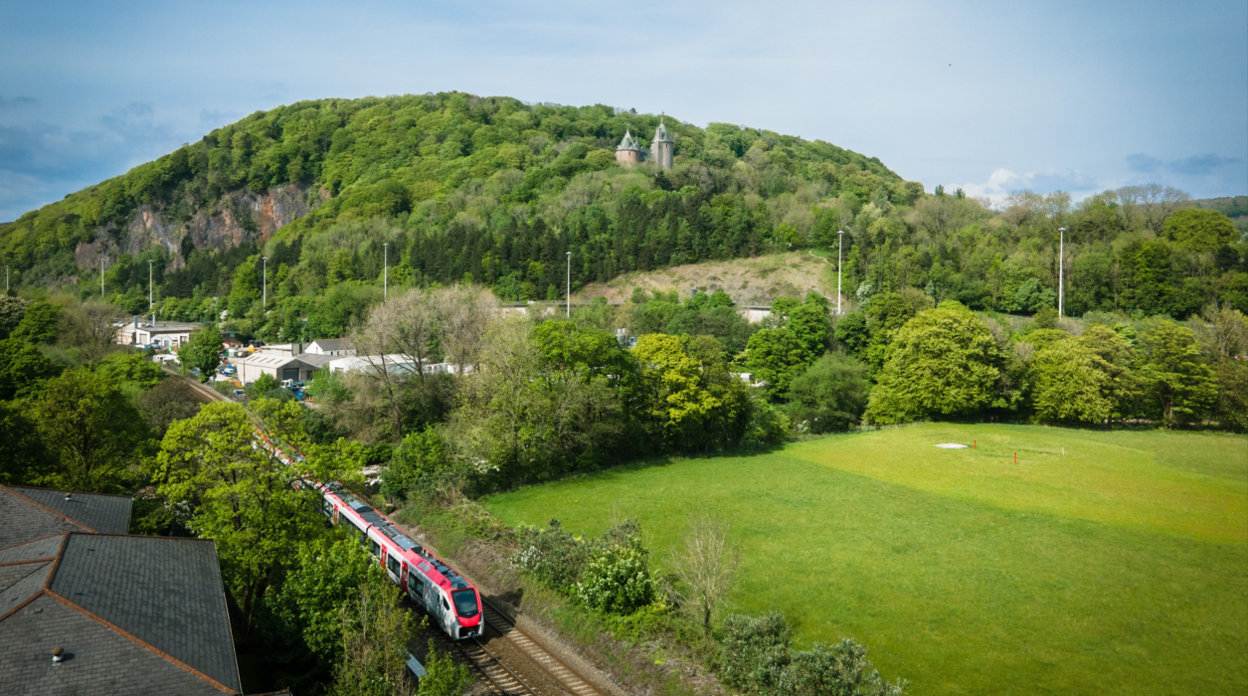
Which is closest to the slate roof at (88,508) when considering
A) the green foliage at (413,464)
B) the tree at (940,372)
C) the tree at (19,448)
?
the tree at (19,448)

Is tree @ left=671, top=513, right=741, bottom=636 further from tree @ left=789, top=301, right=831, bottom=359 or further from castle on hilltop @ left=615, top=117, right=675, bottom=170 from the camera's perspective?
castle on hilltop @ left=615, top=117, right=675, bottom=170

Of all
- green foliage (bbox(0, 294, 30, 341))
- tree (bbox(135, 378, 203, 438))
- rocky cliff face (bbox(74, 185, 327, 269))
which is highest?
rocky cliff face (bbox(74, 185, 327, 269))

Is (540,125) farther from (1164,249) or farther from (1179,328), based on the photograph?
(1179,328)

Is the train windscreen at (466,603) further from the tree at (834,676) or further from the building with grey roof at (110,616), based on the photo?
the tree at (834,676)

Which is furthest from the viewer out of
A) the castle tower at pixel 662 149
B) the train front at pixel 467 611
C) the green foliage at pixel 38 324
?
the castle tower at pixel 662 149

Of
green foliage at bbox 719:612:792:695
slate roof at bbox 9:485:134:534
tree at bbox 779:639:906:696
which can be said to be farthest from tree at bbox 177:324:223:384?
tree at bbox 779:639:906:696

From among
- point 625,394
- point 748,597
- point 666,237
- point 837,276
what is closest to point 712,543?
point 748,597
